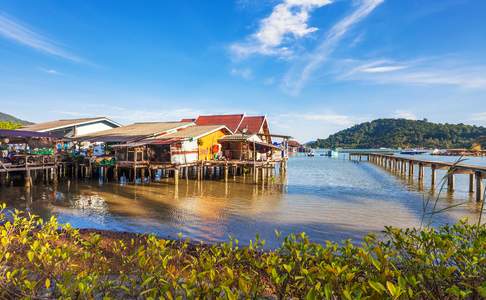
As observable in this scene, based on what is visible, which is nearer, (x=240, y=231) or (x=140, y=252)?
(x=140, y=252)

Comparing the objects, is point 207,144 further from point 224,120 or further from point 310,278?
point 310,278

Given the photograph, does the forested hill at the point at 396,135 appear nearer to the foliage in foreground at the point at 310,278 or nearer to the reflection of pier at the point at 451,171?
the reflection of pier at the point at 451,171

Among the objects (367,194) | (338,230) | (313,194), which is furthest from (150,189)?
(367,194)

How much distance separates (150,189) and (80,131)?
602 inches

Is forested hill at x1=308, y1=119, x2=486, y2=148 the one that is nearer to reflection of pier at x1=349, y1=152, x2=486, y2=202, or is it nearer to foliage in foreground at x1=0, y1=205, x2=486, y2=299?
reflection of pier at x1=349, y1=152, x2=486, y2=202

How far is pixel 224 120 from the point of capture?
38719 mm

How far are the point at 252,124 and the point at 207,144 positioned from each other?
11882mm

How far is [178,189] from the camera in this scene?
20984 mm

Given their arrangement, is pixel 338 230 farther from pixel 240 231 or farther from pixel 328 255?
pixel 328 255

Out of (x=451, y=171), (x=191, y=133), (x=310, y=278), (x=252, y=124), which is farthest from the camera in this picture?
(x=252, y=124)

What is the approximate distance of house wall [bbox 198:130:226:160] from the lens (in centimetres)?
2680

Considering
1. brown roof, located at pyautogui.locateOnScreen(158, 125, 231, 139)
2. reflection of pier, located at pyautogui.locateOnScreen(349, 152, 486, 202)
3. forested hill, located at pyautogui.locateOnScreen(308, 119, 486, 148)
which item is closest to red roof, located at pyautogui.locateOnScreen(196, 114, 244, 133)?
brown roof, located at pyautogui.locateOnScreen(158, 125, 231, 139)

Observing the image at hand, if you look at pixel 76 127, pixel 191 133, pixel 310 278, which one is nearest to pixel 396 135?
pixel 191 133

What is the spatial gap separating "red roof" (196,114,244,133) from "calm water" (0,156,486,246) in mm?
15778
